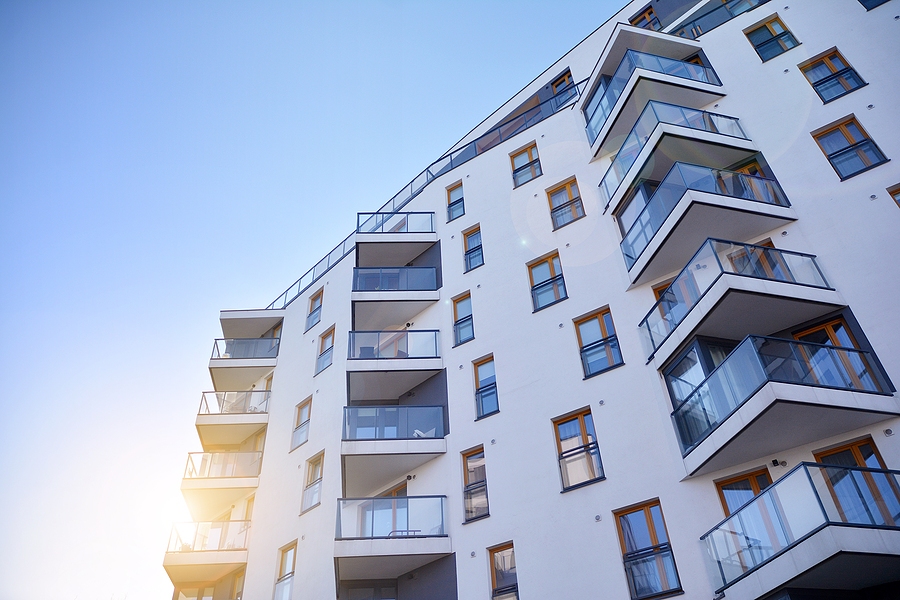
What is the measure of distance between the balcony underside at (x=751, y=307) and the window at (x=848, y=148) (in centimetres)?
306

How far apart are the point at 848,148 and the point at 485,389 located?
9.23 m

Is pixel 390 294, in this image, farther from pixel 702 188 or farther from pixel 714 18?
pixel 714 18

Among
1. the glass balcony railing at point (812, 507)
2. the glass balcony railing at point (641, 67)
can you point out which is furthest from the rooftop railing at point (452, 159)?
the glass balcony railing at point (812, 507)

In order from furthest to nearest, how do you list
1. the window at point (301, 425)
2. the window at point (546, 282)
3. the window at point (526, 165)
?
the window at point (301, 425)
the window at point (526, 165)
the window at point (546, 282)

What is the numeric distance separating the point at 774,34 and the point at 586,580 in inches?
529

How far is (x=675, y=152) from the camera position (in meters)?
15.6

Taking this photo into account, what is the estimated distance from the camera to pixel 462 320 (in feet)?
61.8

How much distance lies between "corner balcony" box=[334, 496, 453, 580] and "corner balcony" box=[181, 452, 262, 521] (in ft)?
24.3

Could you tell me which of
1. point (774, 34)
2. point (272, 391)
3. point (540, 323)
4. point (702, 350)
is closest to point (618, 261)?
point (540, 323)

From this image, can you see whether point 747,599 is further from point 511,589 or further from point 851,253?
point 851,253

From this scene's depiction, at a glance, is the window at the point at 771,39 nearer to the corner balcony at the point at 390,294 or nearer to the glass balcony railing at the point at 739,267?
the glass balcony railing at the point at 739,267

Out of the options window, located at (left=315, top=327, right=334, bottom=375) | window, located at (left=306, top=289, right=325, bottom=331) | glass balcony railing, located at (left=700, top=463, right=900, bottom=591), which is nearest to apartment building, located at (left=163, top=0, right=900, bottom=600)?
glass balcony railing, located at (left=700, top=463, right=900, bottom=591)

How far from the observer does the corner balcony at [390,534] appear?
15250mm

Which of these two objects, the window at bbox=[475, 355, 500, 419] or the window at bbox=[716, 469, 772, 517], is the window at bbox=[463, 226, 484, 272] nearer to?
the window at bbox=[475, 355, 500, 419]
